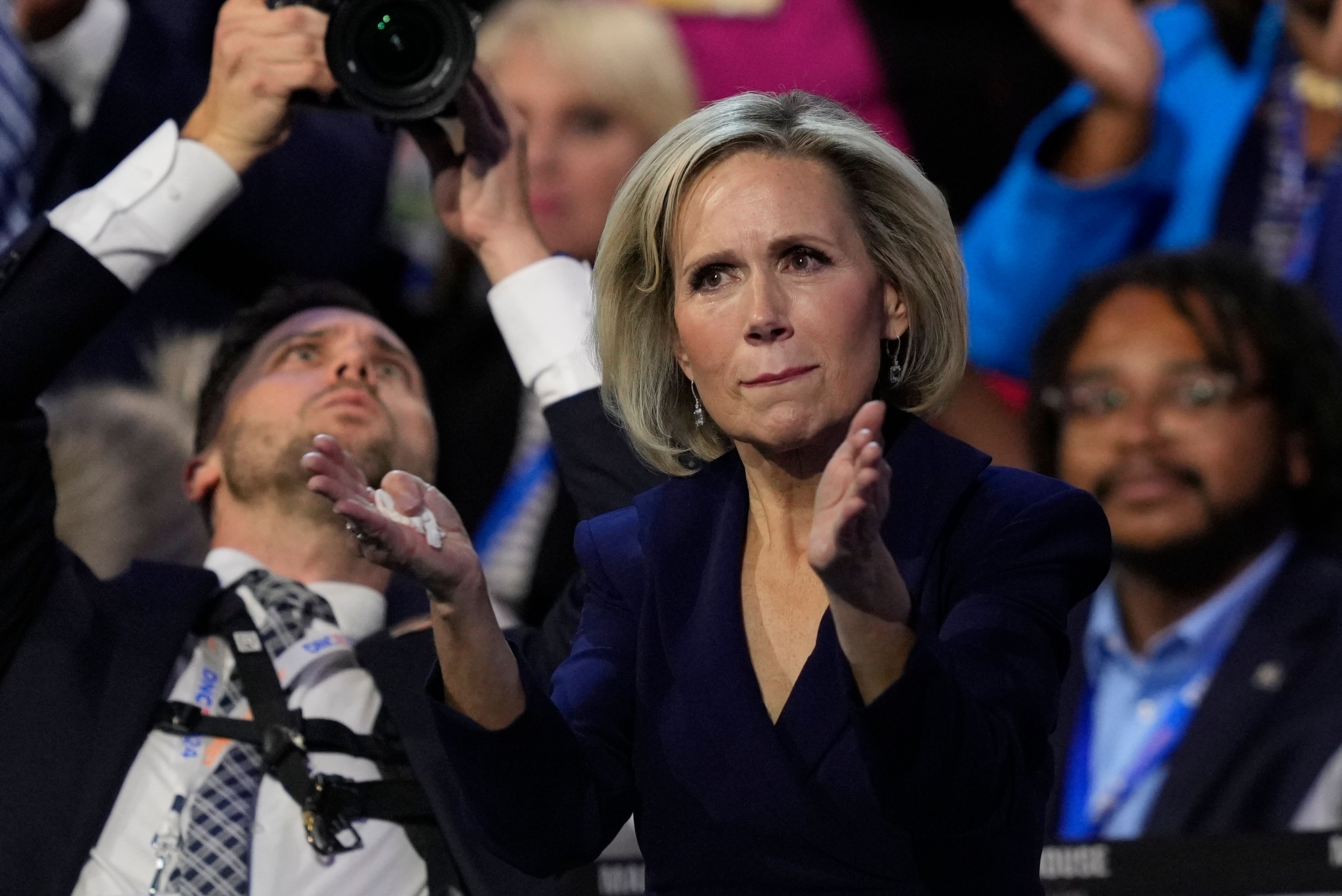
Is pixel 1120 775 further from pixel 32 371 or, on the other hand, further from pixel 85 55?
pixel 85 55

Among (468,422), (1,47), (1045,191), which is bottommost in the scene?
(468,422)

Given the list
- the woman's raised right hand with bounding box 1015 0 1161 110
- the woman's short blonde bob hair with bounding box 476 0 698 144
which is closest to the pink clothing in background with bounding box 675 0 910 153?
the woman's short blonde bob hair with bounding box 476 0 698 144

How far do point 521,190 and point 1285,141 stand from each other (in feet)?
5.25

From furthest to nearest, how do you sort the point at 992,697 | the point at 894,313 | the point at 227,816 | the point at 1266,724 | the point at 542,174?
the point at 542,174 < the point at 1266,724 < the point at 227,816 < the point at 894,313 < the point at 992,697

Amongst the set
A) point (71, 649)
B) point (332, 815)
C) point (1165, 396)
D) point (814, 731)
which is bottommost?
point (1165, 396)

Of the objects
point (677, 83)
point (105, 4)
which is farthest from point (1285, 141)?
point (105, 4)

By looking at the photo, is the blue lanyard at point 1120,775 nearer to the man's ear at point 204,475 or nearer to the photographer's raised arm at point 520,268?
the photographer's raised arm at point 520,268

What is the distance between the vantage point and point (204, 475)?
100 inches

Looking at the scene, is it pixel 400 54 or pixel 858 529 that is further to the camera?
pixel 400 54

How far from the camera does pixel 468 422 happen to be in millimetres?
3463

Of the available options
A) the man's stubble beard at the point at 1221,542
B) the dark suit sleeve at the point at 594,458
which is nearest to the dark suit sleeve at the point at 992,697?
the dark suit sleeve at the point at 594,458

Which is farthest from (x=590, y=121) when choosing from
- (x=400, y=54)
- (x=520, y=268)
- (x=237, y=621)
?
(x=237, y=621)

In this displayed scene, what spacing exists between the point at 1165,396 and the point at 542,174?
125 centimetres

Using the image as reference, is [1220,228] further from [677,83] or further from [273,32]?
[273,32]
